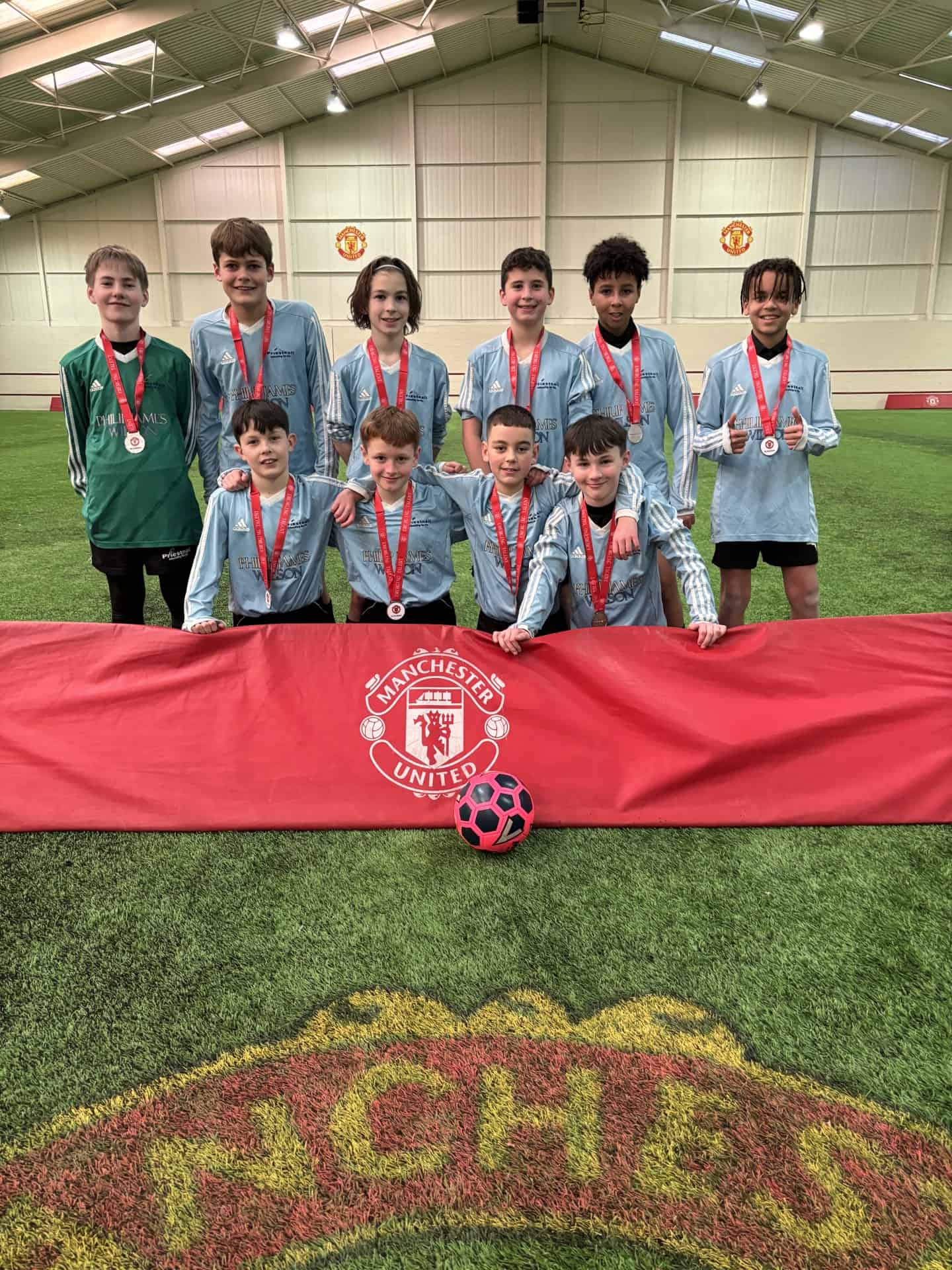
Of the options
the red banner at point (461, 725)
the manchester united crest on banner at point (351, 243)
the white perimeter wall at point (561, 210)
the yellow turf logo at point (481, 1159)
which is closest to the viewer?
the yellow turf logo at point (481, 1159)

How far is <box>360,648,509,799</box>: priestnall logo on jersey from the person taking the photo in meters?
2.93

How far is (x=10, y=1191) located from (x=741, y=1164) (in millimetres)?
1378

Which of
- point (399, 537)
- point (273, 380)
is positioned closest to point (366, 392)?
point (273, 380)

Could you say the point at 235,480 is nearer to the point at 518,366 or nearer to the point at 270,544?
the point at 270,544

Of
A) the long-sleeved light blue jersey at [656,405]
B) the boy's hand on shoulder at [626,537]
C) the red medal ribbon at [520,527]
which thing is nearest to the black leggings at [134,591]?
the red medal ribbon at [520,527]

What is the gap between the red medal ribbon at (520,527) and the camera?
331cm

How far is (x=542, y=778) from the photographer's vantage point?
293 cm

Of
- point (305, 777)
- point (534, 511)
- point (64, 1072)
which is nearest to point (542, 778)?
point (305, 777)

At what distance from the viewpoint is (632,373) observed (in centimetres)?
380

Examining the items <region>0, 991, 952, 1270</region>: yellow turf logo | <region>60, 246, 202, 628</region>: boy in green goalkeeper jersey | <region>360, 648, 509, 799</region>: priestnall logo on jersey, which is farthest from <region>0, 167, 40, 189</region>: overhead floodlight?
<region>0, 991, 952, 1270</region>: yellow turf logo

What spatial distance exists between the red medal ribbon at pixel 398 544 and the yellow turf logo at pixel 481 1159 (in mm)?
1860

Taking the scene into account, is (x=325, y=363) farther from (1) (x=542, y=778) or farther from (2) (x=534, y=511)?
(1) (x=542, y=778)

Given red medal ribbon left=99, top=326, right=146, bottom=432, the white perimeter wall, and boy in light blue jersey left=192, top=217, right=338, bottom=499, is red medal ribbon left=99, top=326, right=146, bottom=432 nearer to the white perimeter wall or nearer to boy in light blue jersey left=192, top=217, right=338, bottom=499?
boy in light blue jersey left=192, top=217, right=338, bottom=499

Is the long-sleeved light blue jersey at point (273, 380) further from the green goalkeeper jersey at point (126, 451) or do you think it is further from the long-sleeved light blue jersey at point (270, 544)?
the long-sleeved light blue jersey at point (270, 544)
